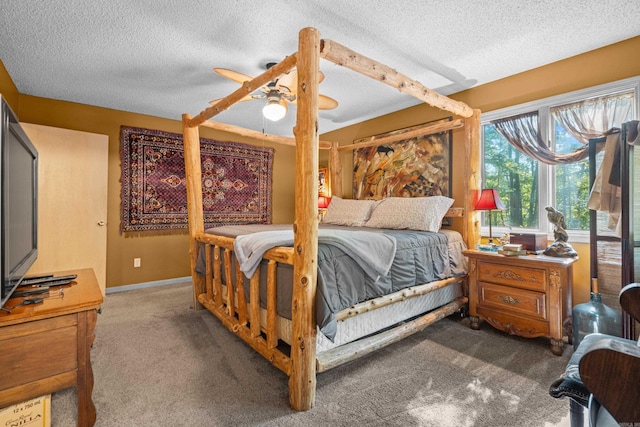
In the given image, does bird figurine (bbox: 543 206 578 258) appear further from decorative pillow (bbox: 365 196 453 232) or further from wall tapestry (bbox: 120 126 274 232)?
wall tapestry (bbox: 120 126 274 232)

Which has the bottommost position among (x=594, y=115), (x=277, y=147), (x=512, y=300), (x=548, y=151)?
(x=512, y=300)

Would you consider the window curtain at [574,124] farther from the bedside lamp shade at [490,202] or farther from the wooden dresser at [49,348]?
the wooden dresser at [49,348]

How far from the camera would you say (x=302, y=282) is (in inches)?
63.9

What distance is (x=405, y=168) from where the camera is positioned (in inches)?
150

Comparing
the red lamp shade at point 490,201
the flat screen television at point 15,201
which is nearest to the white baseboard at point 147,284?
the flat screen television at point 15,201

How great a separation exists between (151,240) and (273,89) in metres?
2.89

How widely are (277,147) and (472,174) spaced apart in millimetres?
3320

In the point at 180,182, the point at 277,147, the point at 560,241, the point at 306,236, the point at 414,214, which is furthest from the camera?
the point at 277,147

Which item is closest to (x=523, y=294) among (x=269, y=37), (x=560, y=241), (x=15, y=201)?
(x=560, y=241)

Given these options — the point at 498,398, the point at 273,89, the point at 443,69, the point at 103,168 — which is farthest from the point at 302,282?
the point at 103,168

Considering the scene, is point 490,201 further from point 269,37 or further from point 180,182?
point 180,182

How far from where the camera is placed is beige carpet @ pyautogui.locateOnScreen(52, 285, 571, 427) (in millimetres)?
1546

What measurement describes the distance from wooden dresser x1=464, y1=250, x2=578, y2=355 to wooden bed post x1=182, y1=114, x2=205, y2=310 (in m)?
2.67

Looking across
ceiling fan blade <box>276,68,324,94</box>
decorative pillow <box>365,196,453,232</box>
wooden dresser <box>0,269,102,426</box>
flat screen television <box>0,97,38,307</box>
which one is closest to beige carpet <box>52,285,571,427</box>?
wooden dresser <box>0,269,102,426</box>
